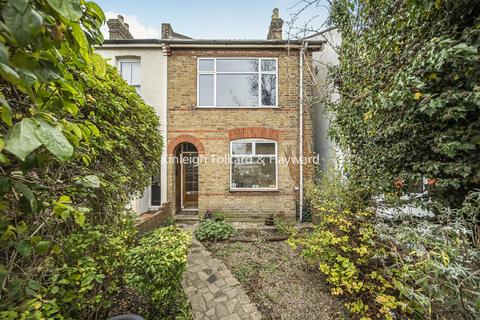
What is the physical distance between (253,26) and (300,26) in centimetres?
281

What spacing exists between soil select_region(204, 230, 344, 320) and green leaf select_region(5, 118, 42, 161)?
10.7 ft

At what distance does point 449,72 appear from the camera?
2131 millimetres

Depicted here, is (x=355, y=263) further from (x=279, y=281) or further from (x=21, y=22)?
(x=21, y=22)

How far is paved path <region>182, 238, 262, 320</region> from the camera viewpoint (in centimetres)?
274

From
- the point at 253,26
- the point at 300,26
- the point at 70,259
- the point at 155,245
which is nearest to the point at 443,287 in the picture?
the point at 155,245

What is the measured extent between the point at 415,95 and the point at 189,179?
7.07 m

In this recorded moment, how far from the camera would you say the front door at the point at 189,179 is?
767 centimetres

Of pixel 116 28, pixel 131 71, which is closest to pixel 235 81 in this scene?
pixel 131 71

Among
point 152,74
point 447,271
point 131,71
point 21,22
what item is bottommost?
point 447,271

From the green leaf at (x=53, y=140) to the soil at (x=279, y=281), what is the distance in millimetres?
3188

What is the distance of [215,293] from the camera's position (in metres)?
3.06

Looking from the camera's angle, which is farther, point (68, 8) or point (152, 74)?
point (152, 74)

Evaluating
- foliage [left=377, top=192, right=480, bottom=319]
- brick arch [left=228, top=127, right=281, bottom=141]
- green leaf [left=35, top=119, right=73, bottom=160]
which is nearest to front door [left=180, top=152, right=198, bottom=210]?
brick arch [left=228, top=127, right=281, bottom=141]

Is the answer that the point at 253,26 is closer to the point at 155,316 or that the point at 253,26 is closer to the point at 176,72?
the point at 176,72
